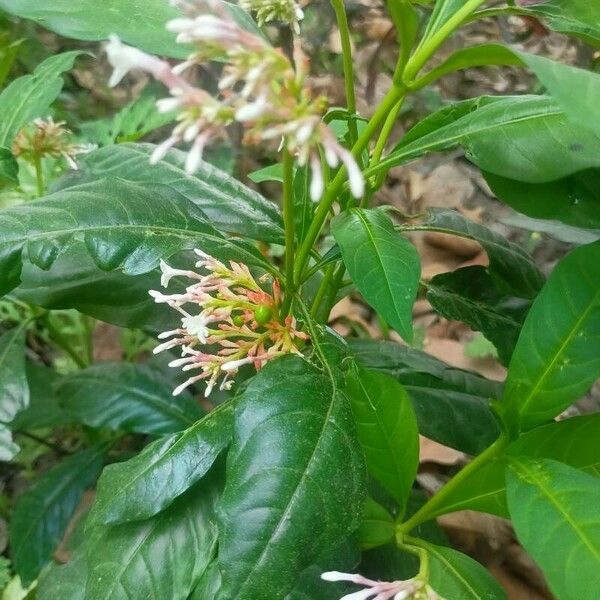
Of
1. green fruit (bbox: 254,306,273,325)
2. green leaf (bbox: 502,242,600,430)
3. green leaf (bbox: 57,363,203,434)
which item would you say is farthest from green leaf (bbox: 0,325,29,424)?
green leaf (bbox: 502,242,600,430)

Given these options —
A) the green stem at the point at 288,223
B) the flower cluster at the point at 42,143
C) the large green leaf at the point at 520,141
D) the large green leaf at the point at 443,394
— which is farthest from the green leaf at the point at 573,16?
the flower cluster at the point at 42,143

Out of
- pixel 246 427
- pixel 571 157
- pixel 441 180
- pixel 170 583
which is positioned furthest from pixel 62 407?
pixel 441 180

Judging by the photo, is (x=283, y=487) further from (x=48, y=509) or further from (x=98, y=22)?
(x=48, y=509)

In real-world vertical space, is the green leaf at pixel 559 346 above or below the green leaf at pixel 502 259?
above

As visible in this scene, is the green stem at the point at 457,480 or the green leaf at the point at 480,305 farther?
the green leaf at the point at 480,305

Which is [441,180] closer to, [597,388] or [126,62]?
[597,388]

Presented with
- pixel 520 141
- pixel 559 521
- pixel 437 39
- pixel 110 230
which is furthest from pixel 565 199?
pixel 110 230

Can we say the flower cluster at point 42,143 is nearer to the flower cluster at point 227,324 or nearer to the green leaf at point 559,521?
the flower cluster at point 227,324

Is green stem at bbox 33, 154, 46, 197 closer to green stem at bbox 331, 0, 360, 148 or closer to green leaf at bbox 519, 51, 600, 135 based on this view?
green stem at bbox 331, 0, 360, 148
